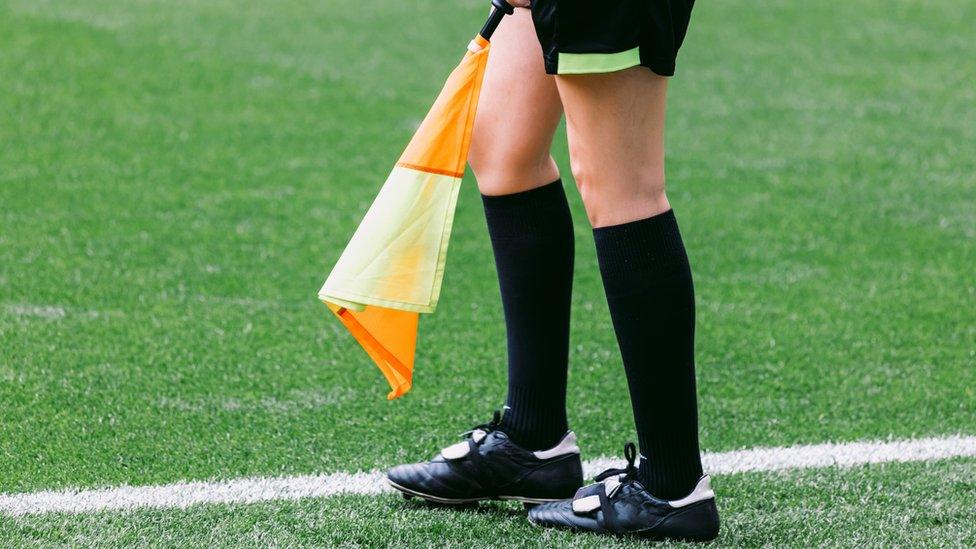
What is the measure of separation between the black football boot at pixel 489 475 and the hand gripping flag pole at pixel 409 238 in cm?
24

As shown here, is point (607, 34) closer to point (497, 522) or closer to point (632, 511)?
point (632, 511)

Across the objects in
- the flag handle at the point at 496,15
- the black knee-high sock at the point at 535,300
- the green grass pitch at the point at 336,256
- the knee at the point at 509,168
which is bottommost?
the green grass pitch at the point at 336,256

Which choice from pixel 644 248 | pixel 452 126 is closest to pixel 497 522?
pixel 644 248

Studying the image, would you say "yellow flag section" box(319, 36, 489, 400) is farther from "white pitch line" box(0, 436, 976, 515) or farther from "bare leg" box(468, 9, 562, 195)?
"white pitch line" box(0, 436, 976, 515)

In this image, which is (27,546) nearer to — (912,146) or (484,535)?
(484,535)

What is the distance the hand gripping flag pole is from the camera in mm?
2480

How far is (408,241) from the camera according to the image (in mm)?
2516

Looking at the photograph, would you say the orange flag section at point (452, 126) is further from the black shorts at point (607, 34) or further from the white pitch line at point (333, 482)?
the white pitch line at point (333, 482)

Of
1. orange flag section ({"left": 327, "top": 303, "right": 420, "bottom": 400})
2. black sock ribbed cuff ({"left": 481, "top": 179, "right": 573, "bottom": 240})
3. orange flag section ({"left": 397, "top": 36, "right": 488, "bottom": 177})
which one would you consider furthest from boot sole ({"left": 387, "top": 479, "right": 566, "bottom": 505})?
orange flag section ({"left": 397, "top": 36, "right": 488, "bottom": 177})

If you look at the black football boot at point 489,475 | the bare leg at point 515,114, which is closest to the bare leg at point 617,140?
the bare leg at point 515,114

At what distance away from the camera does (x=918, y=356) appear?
392 cm

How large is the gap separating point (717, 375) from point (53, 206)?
2991mm

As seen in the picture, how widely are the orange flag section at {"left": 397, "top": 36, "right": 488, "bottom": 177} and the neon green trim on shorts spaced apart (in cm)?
34

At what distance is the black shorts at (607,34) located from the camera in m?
2.23
